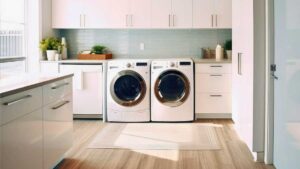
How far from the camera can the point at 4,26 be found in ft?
16.2

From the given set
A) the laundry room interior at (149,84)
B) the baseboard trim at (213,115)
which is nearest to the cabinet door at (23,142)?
the laundry room interior at (149,84)

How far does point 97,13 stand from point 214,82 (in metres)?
2.11

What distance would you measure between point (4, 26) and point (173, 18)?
8.18ft

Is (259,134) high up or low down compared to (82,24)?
down

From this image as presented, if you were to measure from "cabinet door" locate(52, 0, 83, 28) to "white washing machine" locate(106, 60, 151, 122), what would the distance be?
1.01 meters

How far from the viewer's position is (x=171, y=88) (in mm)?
5676

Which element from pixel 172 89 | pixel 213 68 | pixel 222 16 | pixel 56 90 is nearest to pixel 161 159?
pixel 56 90

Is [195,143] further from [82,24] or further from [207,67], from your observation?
[82,24]

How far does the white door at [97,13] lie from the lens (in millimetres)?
6098

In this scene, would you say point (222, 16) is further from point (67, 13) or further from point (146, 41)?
point (67, 13)

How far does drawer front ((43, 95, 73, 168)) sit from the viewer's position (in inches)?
125
